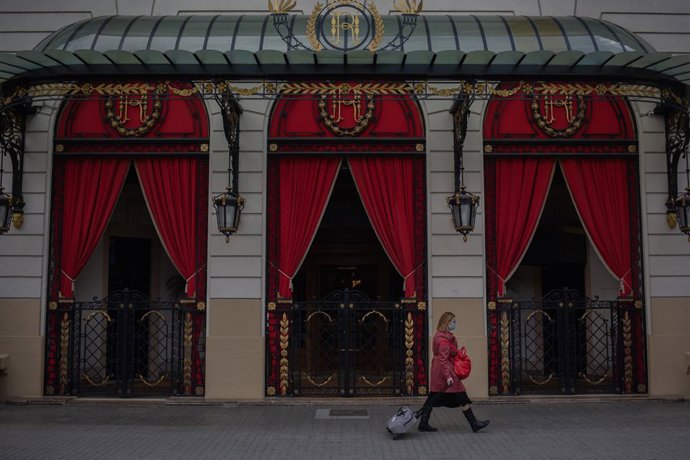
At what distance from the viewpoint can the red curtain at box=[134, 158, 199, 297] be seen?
40.9 feet

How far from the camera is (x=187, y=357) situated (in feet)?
40.4

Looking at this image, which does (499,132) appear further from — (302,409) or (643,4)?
(302,409)

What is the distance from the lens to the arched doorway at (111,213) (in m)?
12.3

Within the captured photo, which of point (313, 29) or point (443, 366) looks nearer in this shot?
point (443, 366)

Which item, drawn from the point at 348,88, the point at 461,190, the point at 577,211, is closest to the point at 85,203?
the point at 348,88

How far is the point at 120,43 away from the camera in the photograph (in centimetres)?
1204

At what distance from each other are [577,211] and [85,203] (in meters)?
9.05

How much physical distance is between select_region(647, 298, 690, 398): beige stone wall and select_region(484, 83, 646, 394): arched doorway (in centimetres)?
22

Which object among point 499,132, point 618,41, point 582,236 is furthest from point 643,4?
point 582,236

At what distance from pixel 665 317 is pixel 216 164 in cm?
854

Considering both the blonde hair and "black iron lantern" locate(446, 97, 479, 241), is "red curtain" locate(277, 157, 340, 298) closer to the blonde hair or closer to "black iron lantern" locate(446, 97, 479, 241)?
"black iron lantern" locate(446, 97, 479, 241)

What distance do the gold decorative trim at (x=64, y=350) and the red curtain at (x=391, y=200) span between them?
19.0 ft

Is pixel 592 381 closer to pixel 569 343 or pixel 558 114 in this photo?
pixel 569 343

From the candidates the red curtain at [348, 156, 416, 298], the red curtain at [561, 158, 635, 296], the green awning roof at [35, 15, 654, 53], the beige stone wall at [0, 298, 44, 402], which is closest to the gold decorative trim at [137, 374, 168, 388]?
the beige stone wall at [0, 298, 44, 402]
